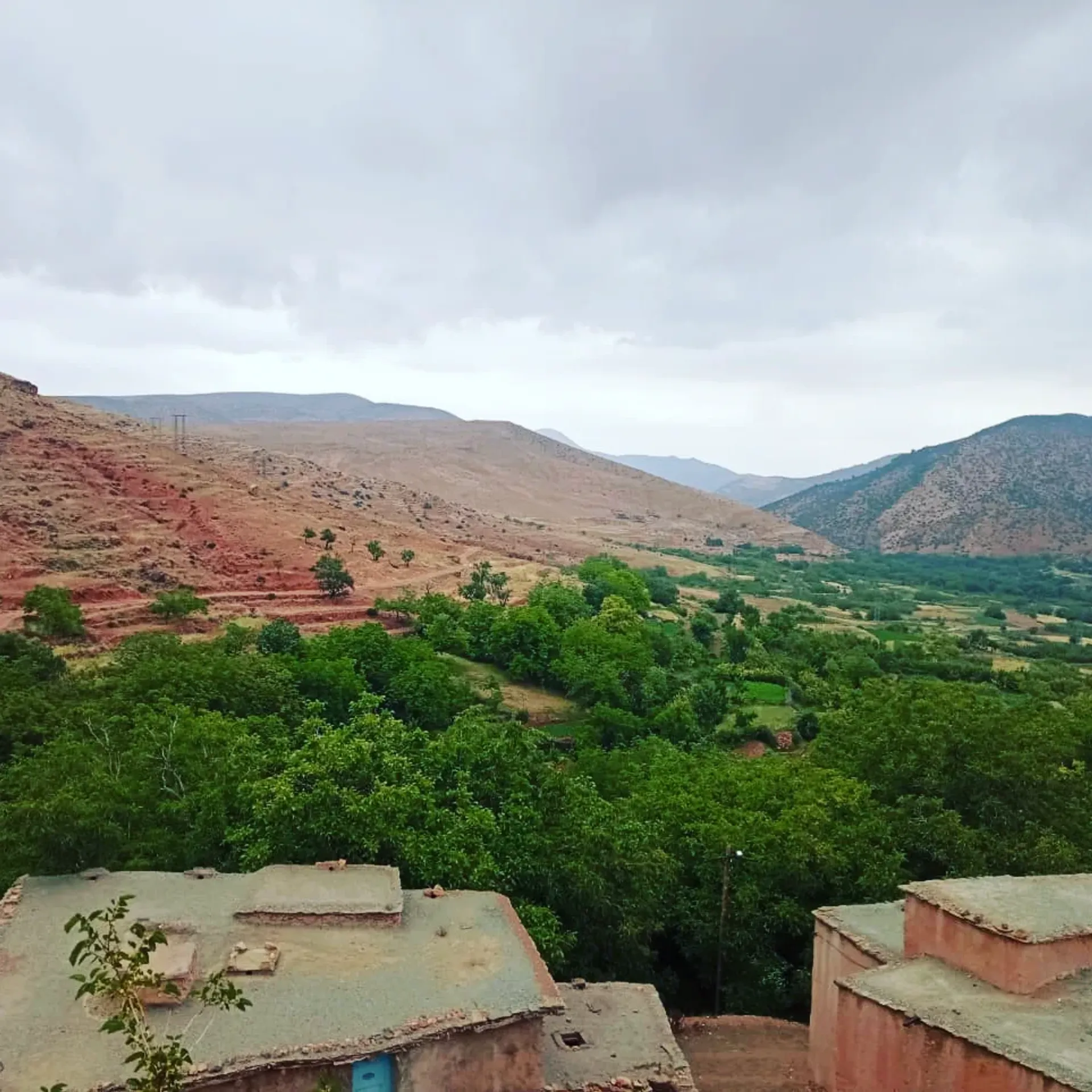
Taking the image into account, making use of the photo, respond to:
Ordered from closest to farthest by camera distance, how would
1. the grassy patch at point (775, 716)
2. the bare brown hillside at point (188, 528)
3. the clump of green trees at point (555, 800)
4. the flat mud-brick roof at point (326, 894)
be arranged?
the flat mud-brick roof at point (326, 894)
the clump of green trees at point (555, 800)
the grassy patch at point (775, 716)
the bare brown hillside at point (188, 528)

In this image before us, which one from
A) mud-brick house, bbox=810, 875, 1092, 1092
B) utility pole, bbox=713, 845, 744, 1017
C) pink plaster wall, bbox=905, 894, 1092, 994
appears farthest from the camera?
utility pole, bbox=713, 845, 744, 1017

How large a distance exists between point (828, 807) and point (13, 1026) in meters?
15.3

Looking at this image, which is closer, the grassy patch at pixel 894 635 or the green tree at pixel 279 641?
the green tree at pixel 279 641

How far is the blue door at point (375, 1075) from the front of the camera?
8688mm

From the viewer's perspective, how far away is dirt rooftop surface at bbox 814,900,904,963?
12172 mm

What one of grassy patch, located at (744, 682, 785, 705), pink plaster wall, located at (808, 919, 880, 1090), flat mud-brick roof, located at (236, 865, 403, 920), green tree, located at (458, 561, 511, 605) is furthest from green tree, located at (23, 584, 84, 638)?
pink plaster wall, located at (808, 919, 880, 1090)

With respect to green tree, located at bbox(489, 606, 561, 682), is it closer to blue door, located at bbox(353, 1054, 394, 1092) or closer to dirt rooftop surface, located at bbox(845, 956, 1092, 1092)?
dirt rooftop surface, located at bbox(845, 956, 1092, 1092)

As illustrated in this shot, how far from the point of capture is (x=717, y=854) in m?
17.2

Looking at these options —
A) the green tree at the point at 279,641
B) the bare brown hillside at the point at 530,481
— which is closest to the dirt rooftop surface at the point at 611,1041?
the green tree at the point at 279,641

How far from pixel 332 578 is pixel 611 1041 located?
41075 mm

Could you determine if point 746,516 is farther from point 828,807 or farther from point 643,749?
point 828,807

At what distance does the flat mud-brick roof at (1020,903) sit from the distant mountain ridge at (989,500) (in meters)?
143

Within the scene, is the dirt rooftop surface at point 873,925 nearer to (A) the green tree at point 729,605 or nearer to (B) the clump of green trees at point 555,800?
(B) the clump of green trees at point 555,800

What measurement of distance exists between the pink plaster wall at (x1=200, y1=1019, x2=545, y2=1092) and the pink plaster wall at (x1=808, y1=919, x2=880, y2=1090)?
4.49 meters
